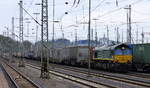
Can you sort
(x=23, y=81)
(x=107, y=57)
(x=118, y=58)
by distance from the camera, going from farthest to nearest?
(x=107, y=57), (x=118, y=58), (x=23, y=81)

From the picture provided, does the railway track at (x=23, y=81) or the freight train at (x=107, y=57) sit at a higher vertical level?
the freight train at (x=107, y=57)

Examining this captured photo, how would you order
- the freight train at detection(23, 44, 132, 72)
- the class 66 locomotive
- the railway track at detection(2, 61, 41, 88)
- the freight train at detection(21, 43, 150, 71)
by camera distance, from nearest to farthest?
the railway track at detection(2, 61, 41, 88) < the class 66 locomotive < the freight train at detection(23, 44, 132, 72) < the freight train at detection(21, 43, 150, 71)

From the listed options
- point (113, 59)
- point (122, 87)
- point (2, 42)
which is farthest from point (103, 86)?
Result: point (2, 42)

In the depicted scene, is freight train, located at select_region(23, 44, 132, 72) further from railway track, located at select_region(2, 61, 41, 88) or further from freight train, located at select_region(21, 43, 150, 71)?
railway track, located at select_region(2, 61, 41, 88)

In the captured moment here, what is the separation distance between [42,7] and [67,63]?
35172 mm

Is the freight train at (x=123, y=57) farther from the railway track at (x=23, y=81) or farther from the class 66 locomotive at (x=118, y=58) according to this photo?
the railway track at (x=23, y=81)

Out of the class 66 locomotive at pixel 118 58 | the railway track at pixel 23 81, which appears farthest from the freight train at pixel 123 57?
the railway track at pixel 23 81

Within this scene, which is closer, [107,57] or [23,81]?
[23,81]

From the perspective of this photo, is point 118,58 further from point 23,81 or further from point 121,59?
point 23,81

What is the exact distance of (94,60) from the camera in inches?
1948

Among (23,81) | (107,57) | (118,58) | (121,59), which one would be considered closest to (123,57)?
(121,59)

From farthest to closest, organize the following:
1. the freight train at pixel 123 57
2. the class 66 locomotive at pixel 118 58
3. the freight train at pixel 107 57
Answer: the freight train at pixel 123 57
the freight train at pixel 107 57
the class 66 locomotive at pixel 118 58

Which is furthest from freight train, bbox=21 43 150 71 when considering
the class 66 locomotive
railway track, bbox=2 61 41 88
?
railway track, bbox=2 61 41 88

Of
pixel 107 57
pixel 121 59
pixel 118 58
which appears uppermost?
pixel 107 57
